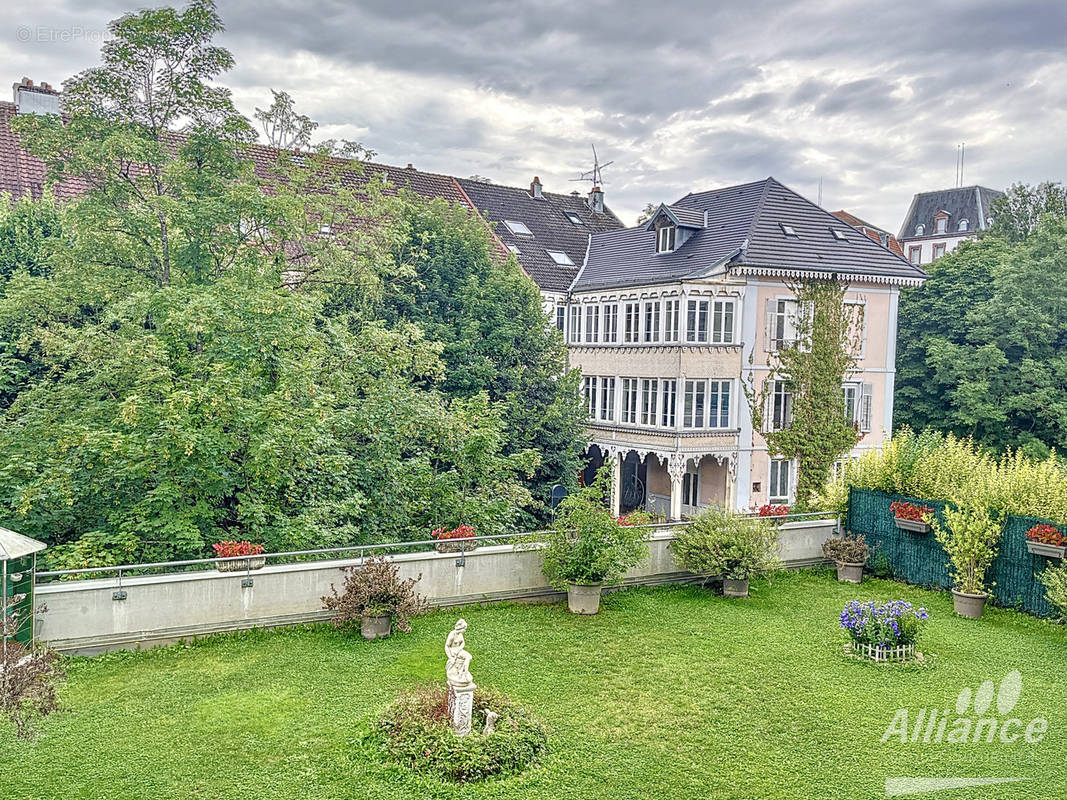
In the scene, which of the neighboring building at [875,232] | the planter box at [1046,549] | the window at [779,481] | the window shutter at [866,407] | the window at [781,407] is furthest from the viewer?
the neighboring building at [875,232]

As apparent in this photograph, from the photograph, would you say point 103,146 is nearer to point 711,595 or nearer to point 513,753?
point 513,753

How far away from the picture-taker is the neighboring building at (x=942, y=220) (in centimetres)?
6950

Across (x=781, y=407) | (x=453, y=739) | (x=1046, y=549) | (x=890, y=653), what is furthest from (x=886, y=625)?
(x=781, y=407)

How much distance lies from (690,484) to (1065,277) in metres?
18.2

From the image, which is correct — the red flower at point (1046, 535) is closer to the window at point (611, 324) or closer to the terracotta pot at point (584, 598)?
the terracotta pot at point (584, 598)

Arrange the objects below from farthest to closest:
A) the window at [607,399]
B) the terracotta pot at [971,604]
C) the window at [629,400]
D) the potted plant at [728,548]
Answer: the window at [607,399], the window at [629,400], the potted plant at [728,548], the terracotta pot at [971,604]

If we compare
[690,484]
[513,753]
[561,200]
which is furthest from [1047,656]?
[561,200]

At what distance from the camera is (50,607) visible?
Answer: 11570 mm

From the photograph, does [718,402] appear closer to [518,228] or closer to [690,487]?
[690,487]

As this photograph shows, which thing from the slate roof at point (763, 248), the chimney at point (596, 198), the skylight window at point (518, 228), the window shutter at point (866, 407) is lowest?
the window shutter at point (866, 407)

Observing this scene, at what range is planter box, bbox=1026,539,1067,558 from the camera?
14.5m

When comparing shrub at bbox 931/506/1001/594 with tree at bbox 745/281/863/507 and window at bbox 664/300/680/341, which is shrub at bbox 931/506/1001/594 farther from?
window at bbox 664/300/680/341

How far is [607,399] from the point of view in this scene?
32062 millimetres

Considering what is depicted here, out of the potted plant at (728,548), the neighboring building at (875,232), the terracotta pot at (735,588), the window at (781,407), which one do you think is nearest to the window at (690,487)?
the window at (781,407)
